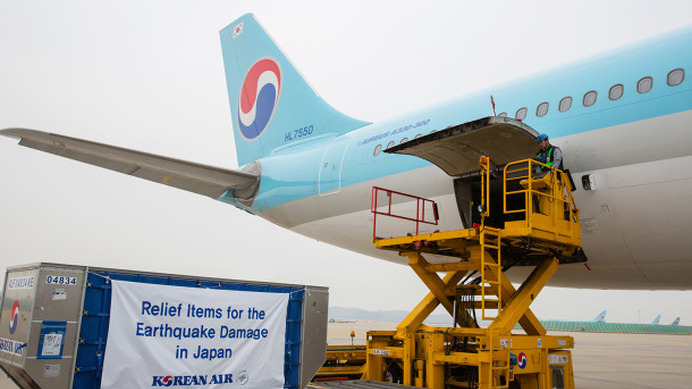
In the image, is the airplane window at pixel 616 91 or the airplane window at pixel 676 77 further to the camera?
the airplane window at pixel 616 91

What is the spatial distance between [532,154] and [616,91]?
137 centimetres

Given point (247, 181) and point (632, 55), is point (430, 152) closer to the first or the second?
point (632, 55)

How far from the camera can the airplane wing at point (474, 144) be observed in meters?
7.01

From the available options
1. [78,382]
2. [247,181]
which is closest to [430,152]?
[78,382]

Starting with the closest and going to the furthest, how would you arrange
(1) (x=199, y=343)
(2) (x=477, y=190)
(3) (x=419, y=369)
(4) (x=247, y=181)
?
(1) (x=199, y=343) < (3) (x=419, y=369) < (2) (x=477, y=190) < (4) (x=247, y=181)

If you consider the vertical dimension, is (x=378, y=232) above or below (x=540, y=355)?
above

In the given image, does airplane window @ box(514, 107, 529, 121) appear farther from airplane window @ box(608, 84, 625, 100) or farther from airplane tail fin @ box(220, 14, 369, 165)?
airplane tail fin @ box(220, 14, 369, 165)

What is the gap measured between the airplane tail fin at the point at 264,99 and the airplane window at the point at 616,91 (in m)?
6.48

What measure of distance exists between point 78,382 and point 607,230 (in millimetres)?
6811

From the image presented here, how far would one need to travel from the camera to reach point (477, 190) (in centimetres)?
890

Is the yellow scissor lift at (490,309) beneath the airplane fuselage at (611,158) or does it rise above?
beneath

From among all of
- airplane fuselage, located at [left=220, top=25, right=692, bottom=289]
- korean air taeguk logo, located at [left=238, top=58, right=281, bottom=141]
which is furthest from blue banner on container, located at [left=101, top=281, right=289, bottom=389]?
korean air taeguk logo, located at [left=238, top=58, right=281, bottom=141]

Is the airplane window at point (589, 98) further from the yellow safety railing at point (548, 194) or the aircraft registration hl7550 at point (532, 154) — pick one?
the yellow safety railing at point (548, 194)

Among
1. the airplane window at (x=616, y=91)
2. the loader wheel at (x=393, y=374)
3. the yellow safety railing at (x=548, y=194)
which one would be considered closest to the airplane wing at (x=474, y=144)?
the yellow safety railing at (x=548, y=194)
